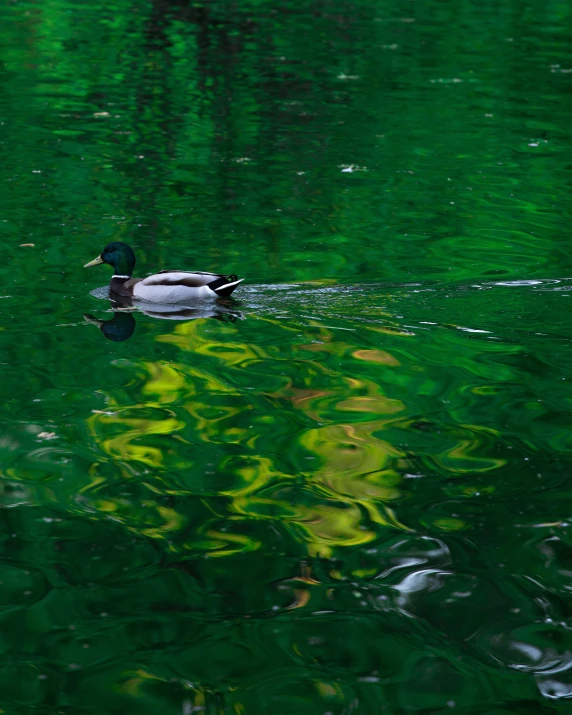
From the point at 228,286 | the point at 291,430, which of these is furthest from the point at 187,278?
the point at 291,430

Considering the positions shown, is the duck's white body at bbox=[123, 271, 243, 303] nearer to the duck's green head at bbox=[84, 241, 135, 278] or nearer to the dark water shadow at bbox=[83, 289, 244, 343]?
the dark water shadow at bbox=[83, 289, 244, 343]

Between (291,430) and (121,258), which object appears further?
(121,258)

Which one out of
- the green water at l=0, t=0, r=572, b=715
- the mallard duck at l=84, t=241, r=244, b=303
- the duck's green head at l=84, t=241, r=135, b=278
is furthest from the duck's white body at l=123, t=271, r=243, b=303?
the duck's green head at l=84, t=241, r=135, b=278

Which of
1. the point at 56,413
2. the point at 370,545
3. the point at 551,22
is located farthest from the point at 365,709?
the point at 551,22

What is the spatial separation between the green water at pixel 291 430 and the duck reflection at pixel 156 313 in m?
0.05

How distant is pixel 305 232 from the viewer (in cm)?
1257

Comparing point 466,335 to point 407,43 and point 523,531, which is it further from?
point 407,43

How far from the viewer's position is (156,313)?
9797 mm

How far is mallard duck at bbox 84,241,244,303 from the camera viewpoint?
31.4 ft

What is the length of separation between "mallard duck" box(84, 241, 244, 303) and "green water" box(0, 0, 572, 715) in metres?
0.22

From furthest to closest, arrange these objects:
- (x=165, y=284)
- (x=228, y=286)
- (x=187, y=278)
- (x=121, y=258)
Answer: (x=121, y=258)
(x=165, y=284)
(x=187, y=278)
(x=228, y=286)

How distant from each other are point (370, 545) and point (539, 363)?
3088mm

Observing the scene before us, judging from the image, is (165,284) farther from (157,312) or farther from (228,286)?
(228,286)

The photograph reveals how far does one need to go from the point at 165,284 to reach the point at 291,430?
291cm
